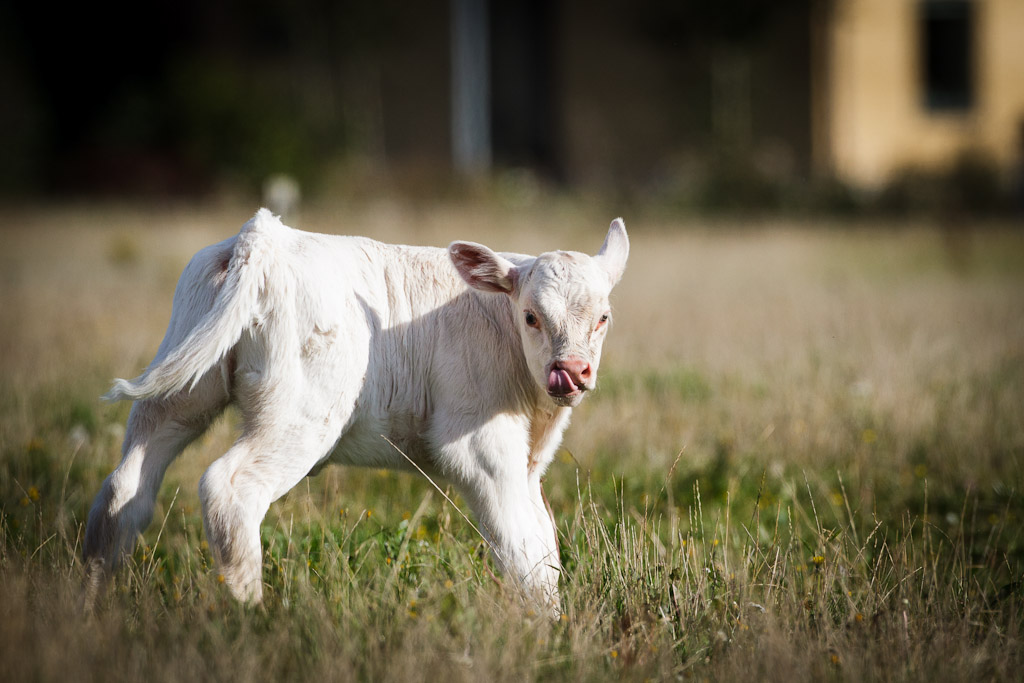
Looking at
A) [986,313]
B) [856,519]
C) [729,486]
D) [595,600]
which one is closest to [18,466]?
[595,600]

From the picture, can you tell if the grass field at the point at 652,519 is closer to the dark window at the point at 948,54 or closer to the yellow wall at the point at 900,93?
the yellow wall at the point at 900,93

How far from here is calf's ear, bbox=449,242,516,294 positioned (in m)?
4.04

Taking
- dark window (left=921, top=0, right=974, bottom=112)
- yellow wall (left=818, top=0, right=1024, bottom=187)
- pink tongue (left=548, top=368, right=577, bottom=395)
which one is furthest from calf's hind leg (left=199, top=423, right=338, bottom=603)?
dark window (left=921, top=0, right=974, bottom=112)

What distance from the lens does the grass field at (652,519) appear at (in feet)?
11.1

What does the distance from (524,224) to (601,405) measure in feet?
36.9

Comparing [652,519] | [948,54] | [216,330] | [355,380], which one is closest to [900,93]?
[948,54]

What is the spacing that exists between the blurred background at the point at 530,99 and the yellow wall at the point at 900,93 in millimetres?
49

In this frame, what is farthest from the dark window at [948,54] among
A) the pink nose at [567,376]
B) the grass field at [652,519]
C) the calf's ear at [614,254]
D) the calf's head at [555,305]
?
the pink nose at [567,376]

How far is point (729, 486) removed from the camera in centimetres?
596

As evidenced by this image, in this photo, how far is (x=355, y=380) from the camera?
3.80 metres

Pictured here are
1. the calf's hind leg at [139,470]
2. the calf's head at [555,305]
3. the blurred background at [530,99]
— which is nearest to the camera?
the calf's hind leg at [139,470]

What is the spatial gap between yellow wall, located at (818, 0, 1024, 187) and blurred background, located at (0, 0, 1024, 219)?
49 millimetres

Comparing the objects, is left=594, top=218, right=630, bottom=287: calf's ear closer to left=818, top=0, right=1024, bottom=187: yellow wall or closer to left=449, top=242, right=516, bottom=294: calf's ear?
left=449, top=242, right=516, bottom=294: calf's ear

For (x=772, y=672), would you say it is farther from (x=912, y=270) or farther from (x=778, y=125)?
(x=778, y=125)
